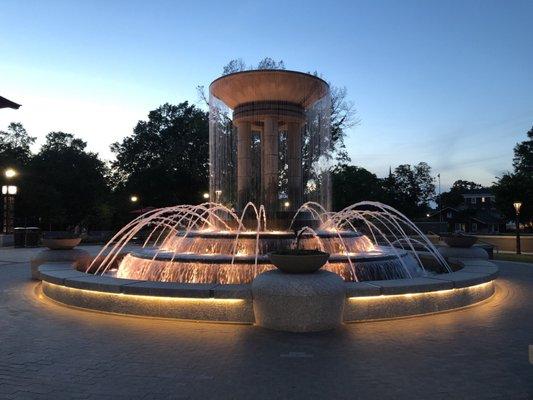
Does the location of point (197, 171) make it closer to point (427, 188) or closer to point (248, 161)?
point (248, 161)

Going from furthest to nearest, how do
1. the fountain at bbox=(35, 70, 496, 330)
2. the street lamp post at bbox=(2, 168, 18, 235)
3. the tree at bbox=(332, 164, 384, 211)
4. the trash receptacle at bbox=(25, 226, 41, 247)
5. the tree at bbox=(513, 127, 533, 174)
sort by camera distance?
the tree at bbox=(513, 127, 533, 174) → the tree at bbox=(332, 164, 384, 211) → the trash receptacle at bbox=(25, 226, 41, 247) → the street lamp post at bbox=(2, 168, 18, 235) → the fountain at bbox=(35, 70, 496, 330)

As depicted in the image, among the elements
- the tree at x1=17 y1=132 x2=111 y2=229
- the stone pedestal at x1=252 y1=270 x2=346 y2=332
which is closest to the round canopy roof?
the stone pedestal at x1=252 y1=270 x2=346 y2=332

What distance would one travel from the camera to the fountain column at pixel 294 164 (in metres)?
17.7

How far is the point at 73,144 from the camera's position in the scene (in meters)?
71.8

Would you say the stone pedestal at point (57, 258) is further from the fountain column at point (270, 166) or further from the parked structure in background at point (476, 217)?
the parked structure in background at point (476, 217)

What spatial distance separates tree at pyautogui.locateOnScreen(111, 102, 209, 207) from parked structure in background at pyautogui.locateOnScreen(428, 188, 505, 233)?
46.4 meters

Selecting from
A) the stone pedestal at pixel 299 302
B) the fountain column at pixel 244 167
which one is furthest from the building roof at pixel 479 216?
the stone pedestal at pixel 299 302

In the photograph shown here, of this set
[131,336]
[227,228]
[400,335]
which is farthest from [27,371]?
[227,228]

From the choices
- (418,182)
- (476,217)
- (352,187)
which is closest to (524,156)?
(476,217)

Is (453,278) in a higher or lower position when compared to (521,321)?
higher

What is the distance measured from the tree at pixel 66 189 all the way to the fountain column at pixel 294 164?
3520cm

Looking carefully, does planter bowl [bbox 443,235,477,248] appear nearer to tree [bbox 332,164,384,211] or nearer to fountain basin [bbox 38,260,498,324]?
fountain basin [bbox 38,260,498,324]

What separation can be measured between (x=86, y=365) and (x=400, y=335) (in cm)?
507

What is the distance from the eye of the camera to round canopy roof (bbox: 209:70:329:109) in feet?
53.8
